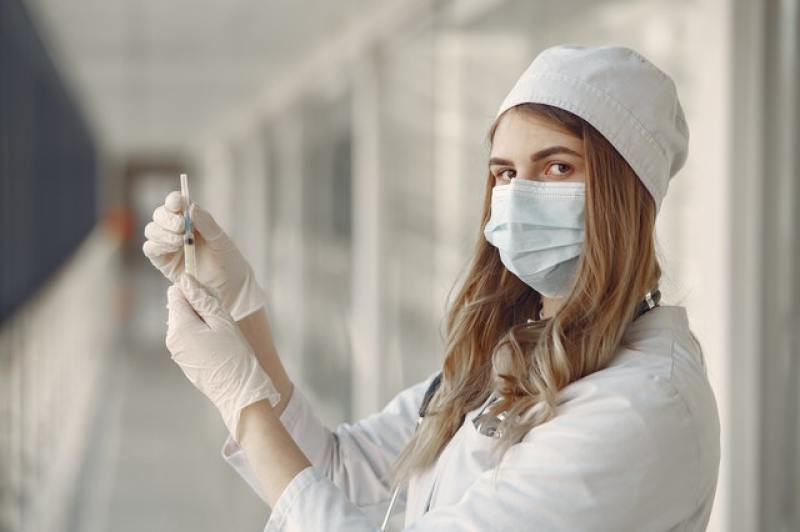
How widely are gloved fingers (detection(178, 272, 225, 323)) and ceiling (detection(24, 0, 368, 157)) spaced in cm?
401

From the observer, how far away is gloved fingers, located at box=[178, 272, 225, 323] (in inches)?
56.6

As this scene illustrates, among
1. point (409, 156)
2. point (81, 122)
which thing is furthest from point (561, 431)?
point (81, 122)

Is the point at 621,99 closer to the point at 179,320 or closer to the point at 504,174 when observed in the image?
the point at 504,174

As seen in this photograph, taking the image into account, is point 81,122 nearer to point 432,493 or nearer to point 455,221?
point 455,221

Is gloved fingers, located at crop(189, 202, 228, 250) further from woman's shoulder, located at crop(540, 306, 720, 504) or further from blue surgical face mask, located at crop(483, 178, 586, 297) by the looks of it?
woman's shoulder, located at crop(540, 306, 720, 504)

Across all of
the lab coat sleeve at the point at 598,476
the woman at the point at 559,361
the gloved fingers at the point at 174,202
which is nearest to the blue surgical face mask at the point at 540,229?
the woman at the point at 559,361

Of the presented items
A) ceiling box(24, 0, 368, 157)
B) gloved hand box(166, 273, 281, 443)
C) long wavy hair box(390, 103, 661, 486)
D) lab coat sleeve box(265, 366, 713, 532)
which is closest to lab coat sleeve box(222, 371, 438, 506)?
gloved hand box(166, 273, 281, 443)

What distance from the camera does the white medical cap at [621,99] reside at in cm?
132

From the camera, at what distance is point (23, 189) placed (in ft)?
12.9

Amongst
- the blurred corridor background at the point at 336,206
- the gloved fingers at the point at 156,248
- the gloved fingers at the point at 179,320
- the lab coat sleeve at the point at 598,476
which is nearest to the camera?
the lab coat sleeve at the point at 598,476

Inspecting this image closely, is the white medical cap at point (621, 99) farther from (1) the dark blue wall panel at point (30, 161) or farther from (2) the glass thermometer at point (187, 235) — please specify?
(1) the dark blue wall panel at point (30, 161)

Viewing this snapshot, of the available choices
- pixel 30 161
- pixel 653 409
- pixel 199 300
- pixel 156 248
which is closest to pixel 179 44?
pixel 30 161

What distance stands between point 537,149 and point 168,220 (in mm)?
556

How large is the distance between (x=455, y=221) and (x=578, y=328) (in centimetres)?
288
